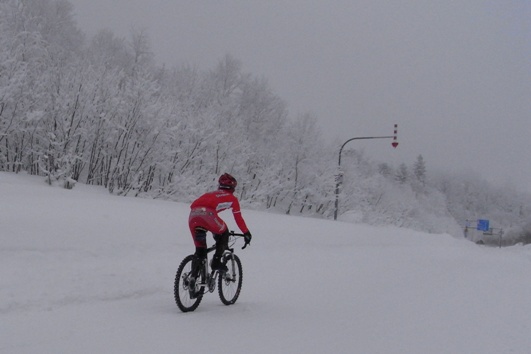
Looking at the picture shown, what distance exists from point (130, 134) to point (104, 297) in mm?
16167

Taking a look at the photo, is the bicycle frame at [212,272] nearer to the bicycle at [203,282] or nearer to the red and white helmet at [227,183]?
the bicycle at [203,282]

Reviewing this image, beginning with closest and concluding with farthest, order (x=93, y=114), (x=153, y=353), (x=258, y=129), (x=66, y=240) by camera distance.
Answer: (x=153, y=353)
(x=66, y=240)
(x=93, y=114)
(x=258, y=129)

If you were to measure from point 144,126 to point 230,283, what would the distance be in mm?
16587

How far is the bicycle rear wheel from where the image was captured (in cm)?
648

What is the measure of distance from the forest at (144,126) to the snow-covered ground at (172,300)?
8082 mm

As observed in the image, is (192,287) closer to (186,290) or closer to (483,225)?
(186,290)

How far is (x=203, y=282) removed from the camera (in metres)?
6.83

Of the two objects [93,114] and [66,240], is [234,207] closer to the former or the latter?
[66,240]

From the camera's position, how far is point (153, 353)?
4551mm

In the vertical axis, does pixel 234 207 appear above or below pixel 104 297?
above

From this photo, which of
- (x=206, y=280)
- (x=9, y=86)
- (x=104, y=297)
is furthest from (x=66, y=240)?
(x=9, y=86)

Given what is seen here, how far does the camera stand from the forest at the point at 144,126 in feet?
64.6

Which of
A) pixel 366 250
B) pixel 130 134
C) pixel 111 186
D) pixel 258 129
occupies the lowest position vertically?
pixel 366 250

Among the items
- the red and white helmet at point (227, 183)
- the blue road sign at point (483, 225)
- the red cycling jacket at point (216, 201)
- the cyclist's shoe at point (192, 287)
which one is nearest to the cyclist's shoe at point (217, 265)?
the cyclist's shoe at point (192, 287)
